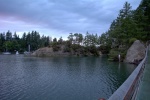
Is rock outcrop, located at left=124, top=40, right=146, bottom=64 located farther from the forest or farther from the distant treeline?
the distant treeline

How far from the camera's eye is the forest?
147ft

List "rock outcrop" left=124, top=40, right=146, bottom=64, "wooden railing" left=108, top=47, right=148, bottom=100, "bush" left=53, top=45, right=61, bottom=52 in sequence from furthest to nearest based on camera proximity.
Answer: "bush" left=53, top=45, right=61, bottom=52 → "rock outcrop" left=124, top=40, right=146, bottom=64 → "wooden railing" left=108, top=47, right=148, bottom=100

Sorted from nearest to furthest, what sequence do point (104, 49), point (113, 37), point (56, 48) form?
point (113, 37), point (56, 48), point (104, 49)

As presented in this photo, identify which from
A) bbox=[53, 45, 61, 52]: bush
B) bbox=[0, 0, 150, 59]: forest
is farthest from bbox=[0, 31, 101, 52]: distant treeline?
bbox=[53, 45, 61, 52]: bush

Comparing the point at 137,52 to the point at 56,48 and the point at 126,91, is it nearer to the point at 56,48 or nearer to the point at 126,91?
the point at 126,91

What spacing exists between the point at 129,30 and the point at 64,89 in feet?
114

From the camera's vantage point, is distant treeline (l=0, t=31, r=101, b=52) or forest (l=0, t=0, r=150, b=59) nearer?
forest (l=0, t=0, r=150, b=59)

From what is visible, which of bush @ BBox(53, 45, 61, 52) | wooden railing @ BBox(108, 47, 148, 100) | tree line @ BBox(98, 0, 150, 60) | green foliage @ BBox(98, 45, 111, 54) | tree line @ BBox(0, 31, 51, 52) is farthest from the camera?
tree line @ BBox(0, 31, 51, 52)

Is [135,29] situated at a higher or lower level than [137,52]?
higher

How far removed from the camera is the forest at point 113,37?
4469cm

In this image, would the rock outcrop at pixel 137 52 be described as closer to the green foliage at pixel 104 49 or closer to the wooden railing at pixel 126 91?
the wooden railing at pixel 126 91

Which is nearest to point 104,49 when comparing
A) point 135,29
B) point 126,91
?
point 135,29

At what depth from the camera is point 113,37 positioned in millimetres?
54250

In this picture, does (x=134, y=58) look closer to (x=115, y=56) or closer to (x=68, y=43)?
(x=115, y=56)
